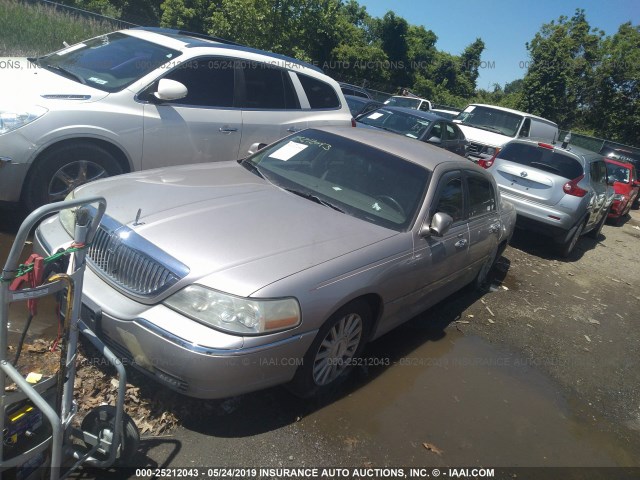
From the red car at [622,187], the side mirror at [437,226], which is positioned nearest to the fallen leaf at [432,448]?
the side mirror at [437,226]

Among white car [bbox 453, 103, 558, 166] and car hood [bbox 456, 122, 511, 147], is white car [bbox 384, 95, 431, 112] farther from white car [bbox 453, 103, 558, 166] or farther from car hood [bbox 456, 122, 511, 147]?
car hood [bbox 456, 122, 511, 147]

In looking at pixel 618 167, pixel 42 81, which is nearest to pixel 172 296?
pixel 42 81

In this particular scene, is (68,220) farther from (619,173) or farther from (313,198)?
(619,173)

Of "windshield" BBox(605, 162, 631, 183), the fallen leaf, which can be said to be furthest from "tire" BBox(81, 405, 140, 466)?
"windshield" BBox(605, 162, 631, 183)

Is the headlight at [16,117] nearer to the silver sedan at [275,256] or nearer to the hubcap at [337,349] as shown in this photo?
the silver sedan at [275,256]

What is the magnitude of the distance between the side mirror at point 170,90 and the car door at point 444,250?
8.66 feet

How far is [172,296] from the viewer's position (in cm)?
284

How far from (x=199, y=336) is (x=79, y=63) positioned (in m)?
4.11

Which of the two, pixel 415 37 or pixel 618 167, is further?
pixel 415 37

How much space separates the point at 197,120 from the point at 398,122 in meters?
6.29

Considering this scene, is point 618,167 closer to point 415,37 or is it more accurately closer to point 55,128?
point 55,128

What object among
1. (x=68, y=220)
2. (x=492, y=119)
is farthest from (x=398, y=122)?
(x=68, y=220)

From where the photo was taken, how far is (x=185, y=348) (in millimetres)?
2689

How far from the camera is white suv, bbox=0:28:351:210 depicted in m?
4.53
